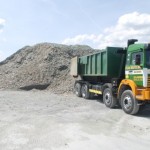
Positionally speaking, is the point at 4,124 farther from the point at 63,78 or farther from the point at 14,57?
the point at 14,57

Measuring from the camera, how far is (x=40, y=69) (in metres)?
28.7

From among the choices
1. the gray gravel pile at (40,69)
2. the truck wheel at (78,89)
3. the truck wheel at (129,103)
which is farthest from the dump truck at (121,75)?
the gray gravel pile at (40,69)

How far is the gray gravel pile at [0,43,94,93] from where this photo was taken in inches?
1040

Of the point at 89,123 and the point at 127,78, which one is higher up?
the point at 127,78

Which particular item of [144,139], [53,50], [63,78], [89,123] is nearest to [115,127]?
[89,123]

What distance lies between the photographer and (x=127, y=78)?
1412 centimetres

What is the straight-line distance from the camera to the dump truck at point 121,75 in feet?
42.3

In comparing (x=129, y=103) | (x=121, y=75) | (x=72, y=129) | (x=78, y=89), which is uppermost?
(x=121, y=75)

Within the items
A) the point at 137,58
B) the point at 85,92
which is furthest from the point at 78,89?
the point at 137,58

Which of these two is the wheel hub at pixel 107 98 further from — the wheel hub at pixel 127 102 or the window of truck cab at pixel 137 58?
the window of truck cab at pixel 137 58

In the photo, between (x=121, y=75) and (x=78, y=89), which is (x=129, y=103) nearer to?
(x=121, y=75)

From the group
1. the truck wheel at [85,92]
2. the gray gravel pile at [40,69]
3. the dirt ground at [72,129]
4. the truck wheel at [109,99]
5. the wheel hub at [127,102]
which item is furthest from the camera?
the gray gravel pile at [40,69]

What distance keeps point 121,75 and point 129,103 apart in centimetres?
201

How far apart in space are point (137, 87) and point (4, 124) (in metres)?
5.50
